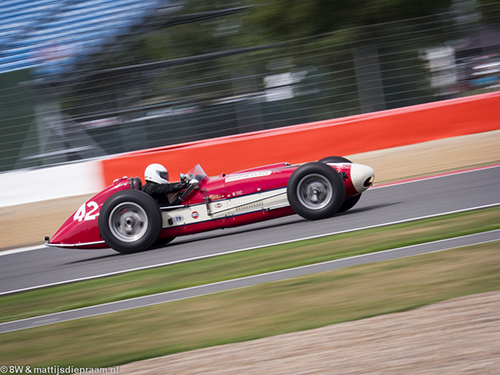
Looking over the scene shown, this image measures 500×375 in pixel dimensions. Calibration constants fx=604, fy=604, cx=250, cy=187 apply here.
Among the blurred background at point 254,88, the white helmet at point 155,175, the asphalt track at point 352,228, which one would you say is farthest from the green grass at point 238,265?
the blurred background at point 254,88

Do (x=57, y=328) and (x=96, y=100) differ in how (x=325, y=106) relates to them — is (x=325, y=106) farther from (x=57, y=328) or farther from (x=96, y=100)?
(x=57, y=328)

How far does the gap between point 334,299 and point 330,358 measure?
906mm

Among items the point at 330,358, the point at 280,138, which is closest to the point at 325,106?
the point at 280,138

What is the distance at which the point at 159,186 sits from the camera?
655 centimetres

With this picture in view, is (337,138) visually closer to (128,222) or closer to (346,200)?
A: (346,200)

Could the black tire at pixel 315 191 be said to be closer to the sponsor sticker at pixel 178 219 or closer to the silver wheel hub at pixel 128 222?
the sponsor sticker at pixel 178 219

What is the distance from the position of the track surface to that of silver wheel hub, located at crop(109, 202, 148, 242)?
239mm

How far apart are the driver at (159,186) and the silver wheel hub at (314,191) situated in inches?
50.4

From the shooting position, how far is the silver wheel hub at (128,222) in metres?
6.44

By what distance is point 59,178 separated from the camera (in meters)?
9.62

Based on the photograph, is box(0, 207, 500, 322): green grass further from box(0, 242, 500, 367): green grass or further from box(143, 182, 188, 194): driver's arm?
box(143, 182, 188, 194): driver's arm

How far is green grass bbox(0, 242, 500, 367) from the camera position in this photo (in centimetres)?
345

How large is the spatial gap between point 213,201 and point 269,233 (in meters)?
0.69

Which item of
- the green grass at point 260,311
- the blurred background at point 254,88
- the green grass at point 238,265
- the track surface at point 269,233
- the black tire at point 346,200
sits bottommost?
the green grass at point 260,311
